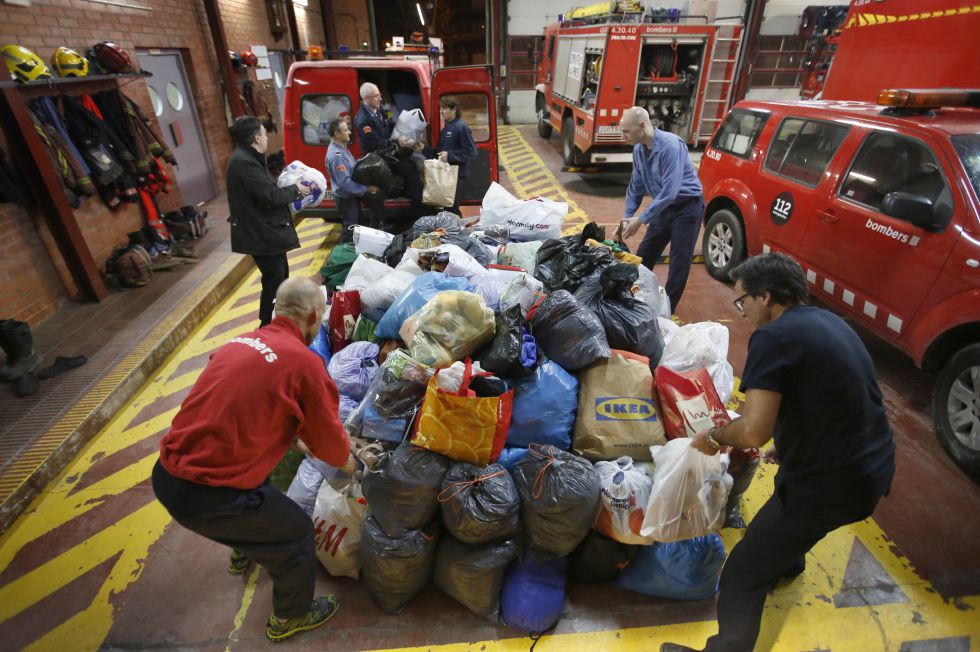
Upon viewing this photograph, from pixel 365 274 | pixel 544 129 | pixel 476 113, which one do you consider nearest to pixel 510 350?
pixel 365 274

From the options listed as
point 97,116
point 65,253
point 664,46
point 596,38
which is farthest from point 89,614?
point 664,46

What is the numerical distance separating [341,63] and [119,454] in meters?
4.87

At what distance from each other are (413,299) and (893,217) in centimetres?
328

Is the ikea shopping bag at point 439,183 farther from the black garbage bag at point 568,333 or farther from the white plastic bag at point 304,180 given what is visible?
the black garbage bag at point 568,333

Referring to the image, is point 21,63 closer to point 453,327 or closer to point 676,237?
point 453,327

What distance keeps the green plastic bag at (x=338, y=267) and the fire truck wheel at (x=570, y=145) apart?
21.4 ft

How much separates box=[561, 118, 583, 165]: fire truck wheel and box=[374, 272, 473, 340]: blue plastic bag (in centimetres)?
723

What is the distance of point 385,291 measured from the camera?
338 cm

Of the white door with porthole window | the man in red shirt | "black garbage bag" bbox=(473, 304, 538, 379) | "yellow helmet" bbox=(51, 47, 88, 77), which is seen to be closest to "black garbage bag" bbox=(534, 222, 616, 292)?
"black garbage bag" bbox=(473, 304, 538, 379)

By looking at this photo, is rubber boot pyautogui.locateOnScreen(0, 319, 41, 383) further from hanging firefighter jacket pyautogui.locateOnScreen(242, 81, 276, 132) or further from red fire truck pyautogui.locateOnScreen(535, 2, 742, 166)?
red fire truck pyautogui.locateOnScreen(535, 2, 742, 166)

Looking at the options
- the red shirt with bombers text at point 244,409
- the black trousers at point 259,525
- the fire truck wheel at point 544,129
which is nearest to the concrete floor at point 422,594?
the black trousers at point 259,525

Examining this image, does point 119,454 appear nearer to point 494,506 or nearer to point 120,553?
point 120,553

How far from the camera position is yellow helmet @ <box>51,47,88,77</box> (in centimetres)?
464

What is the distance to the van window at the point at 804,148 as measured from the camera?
4.00 meters
